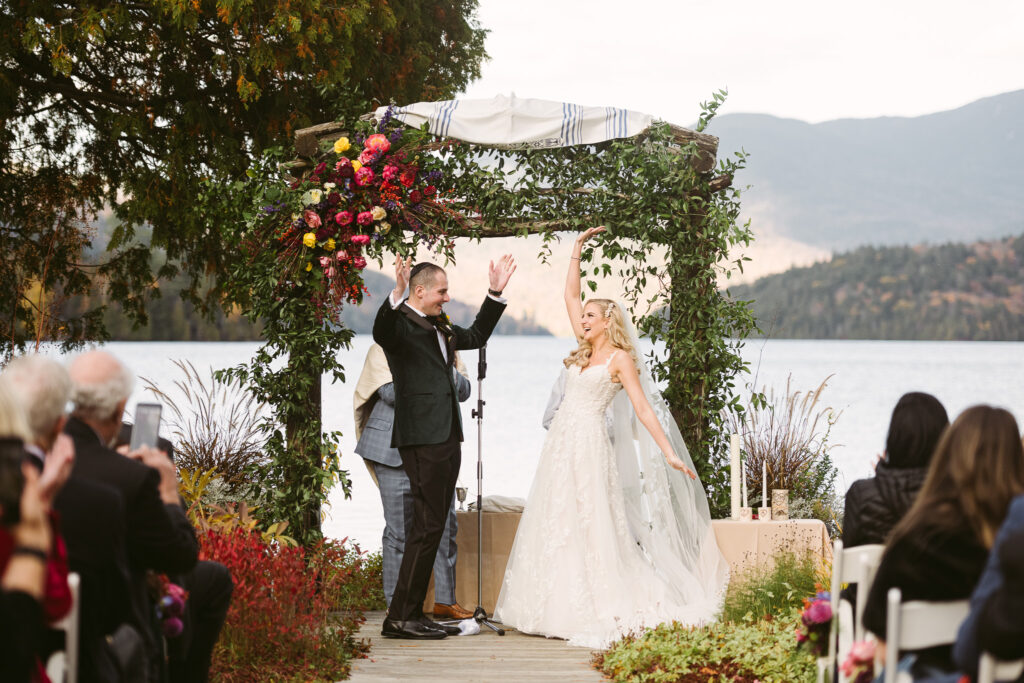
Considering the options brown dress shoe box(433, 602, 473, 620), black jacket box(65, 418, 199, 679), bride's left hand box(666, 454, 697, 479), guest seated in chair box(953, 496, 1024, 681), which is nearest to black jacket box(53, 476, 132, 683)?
black jacket box(65, 418, 199, 679)

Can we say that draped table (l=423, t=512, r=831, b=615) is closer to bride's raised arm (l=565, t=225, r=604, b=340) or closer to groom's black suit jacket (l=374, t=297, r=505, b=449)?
groom's black suit jacket (l=374, t=297, r=505, b=449)

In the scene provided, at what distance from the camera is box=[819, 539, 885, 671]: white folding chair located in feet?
9.90

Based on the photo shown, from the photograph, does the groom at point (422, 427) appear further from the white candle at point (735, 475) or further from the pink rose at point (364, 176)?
the white candle at point (735, 475)

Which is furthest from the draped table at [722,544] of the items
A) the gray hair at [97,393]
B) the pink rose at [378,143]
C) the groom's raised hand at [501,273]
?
the gray hair at [97,393]

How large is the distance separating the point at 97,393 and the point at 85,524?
18.6 inches

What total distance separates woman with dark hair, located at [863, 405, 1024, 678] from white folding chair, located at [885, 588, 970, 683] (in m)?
0.03

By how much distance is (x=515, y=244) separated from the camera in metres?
7.26

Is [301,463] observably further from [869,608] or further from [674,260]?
[869,608]

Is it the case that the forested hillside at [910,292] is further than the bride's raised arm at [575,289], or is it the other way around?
the forested hillside at [910,292]

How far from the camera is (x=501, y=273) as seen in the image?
5.97 metres

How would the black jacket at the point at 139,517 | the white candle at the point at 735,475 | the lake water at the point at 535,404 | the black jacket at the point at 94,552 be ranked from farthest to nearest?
the lake water at the point at 535,404
the white candle at the point at 735,475
the black jacket at the point at 139,517
the black jacket at the point at 94,552

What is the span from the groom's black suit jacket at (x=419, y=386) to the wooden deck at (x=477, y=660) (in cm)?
114

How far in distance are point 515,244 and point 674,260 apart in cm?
121

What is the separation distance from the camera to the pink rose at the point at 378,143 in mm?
6359
